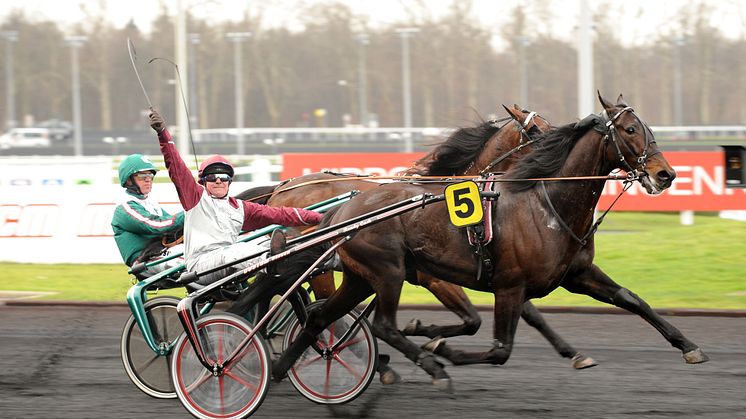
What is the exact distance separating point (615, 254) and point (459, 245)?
21.8ft

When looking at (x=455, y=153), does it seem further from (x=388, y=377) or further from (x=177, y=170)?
(x=177, y=170)

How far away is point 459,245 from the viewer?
568cm

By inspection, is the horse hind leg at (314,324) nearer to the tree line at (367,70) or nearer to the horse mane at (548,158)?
the horse mane at (548,158)

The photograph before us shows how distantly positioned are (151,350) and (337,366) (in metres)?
1.09

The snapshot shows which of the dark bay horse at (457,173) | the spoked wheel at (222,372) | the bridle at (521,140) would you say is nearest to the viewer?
the spoked wheel at (222,372)

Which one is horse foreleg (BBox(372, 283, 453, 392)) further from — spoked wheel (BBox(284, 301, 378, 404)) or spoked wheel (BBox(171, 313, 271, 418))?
spoked wheel (BBox(171, 313, 271, 418))

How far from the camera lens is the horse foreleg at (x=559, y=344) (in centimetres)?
619

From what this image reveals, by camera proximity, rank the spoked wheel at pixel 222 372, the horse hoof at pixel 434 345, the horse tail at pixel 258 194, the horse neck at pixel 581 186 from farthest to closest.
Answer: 1. the horse tail at pixel 258 194
2. the horse hoof at pixel 434 345
3. the horse neck at pixel 581 186
4. the spoked wheel at pixel 222 372

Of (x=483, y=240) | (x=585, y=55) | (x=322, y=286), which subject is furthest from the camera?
(x=585, y=55)

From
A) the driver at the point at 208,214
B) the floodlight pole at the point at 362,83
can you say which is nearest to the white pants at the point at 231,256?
the driver at the point at 208,214

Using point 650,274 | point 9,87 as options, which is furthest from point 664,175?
point 9,87

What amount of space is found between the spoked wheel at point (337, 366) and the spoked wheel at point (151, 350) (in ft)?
2.36

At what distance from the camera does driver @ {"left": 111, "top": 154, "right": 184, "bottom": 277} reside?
6.31m

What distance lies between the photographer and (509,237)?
5.61m
